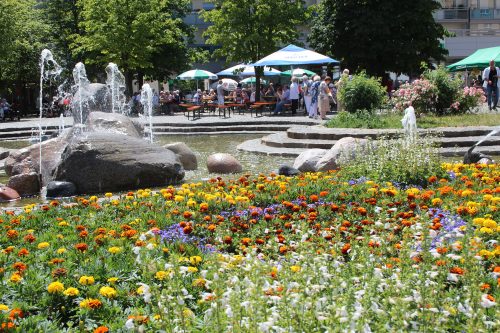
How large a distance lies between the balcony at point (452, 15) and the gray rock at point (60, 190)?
54048 millimetres

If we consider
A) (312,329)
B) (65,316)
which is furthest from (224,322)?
(65,316)

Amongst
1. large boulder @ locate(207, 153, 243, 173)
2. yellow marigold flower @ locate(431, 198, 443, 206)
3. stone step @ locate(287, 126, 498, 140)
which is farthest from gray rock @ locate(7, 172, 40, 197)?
yellow marigold flower @ locate(431, 198, 443, 206)

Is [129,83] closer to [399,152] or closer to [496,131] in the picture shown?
[496,131]

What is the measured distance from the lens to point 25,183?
11.6 m

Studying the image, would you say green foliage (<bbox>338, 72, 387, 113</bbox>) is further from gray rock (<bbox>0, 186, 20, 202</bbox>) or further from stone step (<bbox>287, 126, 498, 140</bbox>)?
gray rock (<bbox>0, 186, 20, 202</bbox>)

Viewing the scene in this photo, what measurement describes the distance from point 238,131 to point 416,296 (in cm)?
2010

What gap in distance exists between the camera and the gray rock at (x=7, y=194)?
434 inches

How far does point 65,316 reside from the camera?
431 centimetres

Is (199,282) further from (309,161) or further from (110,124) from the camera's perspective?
(110,124)

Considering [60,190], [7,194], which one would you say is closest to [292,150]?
[60,190]

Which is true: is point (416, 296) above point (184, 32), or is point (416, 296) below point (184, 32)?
below

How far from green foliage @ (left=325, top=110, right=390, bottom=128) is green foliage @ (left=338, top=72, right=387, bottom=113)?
1.72 ft

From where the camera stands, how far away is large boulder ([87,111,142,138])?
46.8ft

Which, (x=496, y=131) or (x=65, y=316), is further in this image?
(x=496, y=131)
